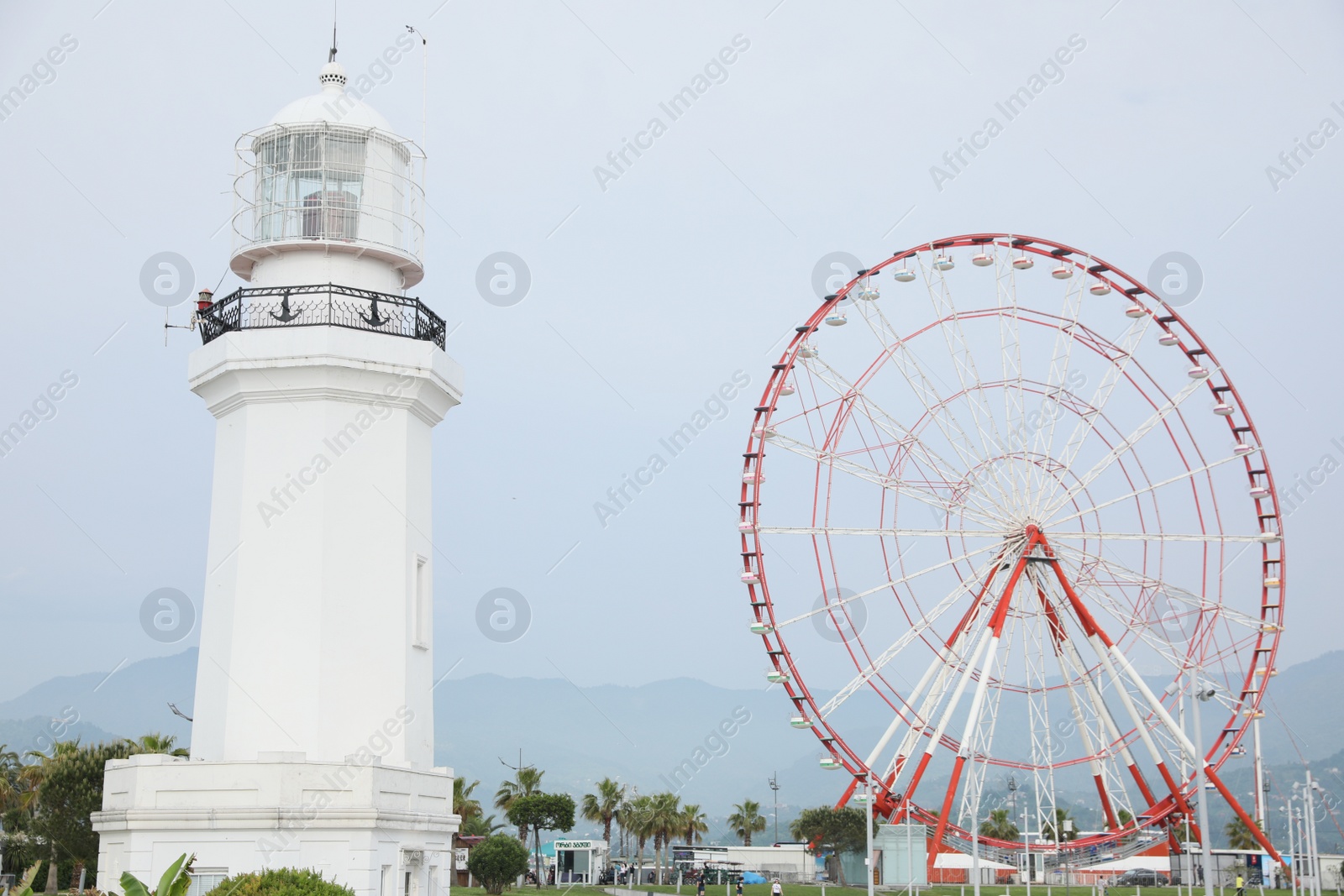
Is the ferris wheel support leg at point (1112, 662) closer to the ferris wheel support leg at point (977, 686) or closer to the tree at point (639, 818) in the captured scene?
the ferris wheel support leg at point (977, 686)

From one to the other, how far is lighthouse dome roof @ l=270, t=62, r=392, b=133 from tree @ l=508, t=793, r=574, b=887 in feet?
203

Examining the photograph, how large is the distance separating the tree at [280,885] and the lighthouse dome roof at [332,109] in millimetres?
11101

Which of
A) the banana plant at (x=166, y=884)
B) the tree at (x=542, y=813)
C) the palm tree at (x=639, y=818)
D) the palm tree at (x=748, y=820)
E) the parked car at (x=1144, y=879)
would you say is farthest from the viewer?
the palm tree at (x=748, y=820)

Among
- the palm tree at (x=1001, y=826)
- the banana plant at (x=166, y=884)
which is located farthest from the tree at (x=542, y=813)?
the banana plant at (x=166, y=884)

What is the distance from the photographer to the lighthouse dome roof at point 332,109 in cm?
2123

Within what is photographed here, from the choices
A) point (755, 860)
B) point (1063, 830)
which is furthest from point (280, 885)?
point (755, 860)

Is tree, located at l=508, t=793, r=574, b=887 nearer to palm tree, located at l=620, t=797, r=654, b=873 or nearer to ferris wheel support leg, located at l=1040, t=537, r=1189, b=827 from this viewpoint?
palm tree, located at l=620, t=797, r=654, b=873

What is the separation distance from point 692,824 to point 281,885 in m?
76.2

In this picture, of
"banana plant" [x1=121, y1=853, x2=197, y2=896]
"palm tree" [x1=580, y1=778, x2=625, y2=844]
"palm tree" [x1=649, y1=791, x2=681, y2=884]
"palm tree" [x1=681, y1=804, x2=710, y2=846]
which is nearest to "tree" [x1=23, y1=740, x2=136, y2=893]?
"banana plant" [x1=121, y1=853, x2=197, y2=896]

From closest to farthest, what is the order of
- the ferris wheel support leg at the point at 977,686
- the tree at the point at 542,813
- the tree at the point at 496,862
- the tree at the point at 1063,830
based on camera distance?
the ferris wheel support leg at the point at 977,686
the tree at the point at 496,862
the tree at the point at 542,813
the tree at the point at 1063,830

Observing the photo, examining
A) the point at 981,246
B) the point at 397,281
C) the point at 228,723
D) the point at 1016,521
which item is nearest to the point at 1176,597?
the point at 1016,521

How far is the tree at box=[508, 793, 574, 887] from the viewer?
7850cm

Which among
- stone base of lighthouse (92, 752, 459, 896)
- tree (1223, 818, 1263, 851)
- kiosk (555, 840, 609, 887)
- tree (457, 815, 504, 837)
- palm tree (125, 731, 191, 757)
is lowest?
kiosk (555, 840, 609, 887)

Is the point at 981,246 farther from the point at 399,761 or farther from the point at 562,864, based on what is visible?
the point at 562,864
